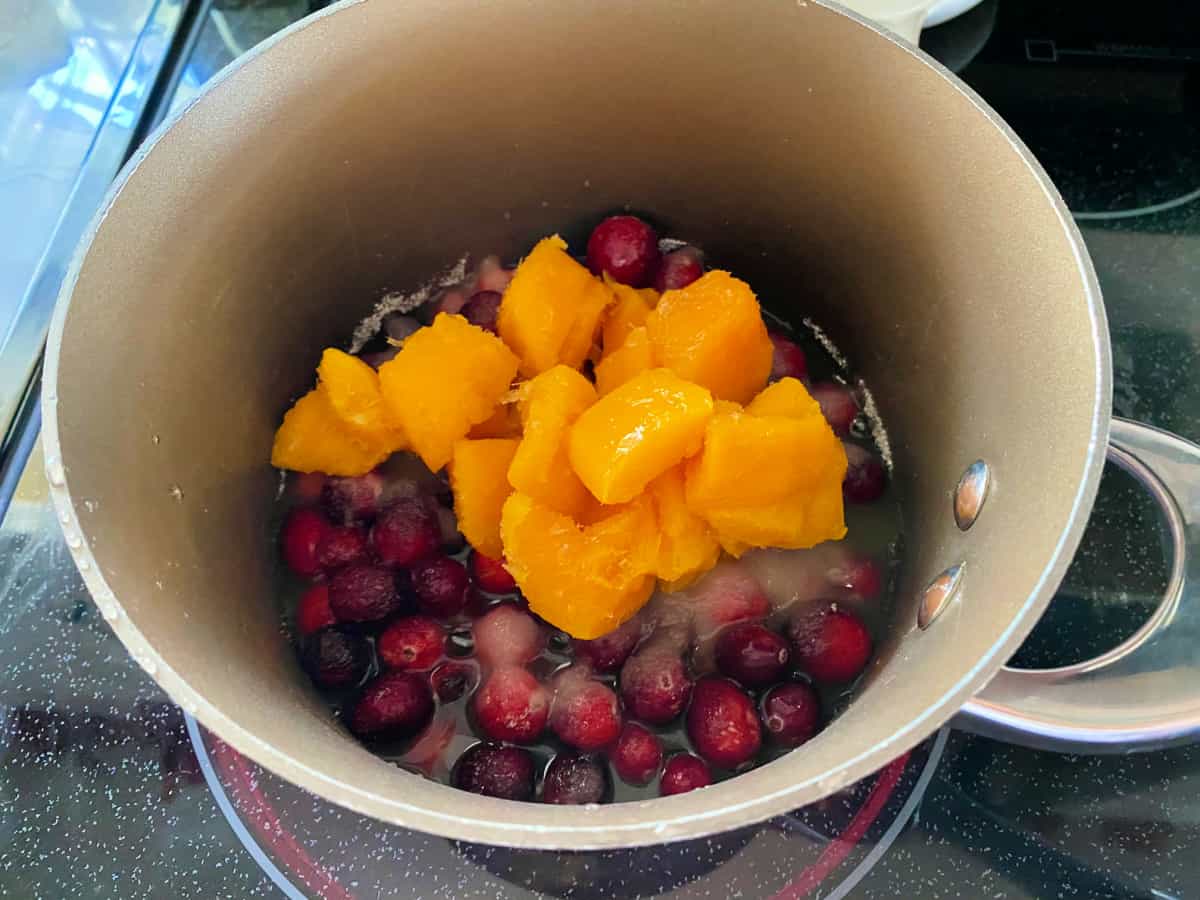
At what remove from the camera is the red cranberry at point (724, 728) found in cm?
86

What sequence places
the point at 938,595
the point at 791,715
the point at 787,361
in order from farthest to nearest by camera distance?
1. the point at 787,361
2. the point at 791,715
3. the point at 938,595

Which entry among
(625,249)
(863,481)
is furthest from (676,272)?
(863,481)

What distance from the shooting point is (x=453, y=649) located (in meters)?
0.95

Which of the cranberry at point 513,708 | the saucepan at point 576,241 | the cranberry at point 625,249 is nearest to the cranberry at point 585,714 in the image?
the cranberry at point 513,708

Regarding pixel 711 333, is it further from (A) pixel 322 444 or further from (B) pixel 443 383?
(A) pixel 322 444

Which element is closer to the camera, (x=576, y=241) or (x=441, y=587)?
(x=441, y=587)

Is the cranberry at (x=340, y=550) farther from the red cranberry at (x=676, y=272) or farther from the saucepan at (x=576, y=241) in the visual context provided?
the red cranberry at (x=676, y=272)

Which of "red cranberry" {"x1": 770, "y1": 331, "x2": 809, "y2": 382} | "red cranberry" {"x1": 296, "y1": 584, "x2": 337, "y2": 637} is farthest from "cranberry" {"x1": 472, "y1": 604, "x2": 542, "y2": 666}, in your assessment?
"red cranberry" {"x1": 770, "y1": 331, "x2": 809, "y2": 382}

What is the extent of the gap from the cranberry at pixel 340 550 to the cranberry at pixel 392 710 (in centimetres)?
14

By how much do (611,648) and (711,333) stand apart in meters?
0.31

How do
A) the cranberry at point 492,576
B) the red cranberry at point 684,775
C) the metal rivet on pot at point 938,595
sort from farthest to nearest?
1. the cranberry at point 492,576
2. the red cranberry at point 684,775
3. the metal rivet on pot at point 938,595

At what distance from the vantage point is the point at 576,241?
115 cm

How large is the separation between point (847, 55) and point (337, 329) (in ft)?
1.93

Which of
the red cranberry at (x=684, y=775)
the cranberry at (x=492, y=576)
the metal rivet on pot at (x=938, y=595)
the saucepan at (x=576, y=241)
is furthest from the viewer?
the cranberry at (x=492, y=576)
